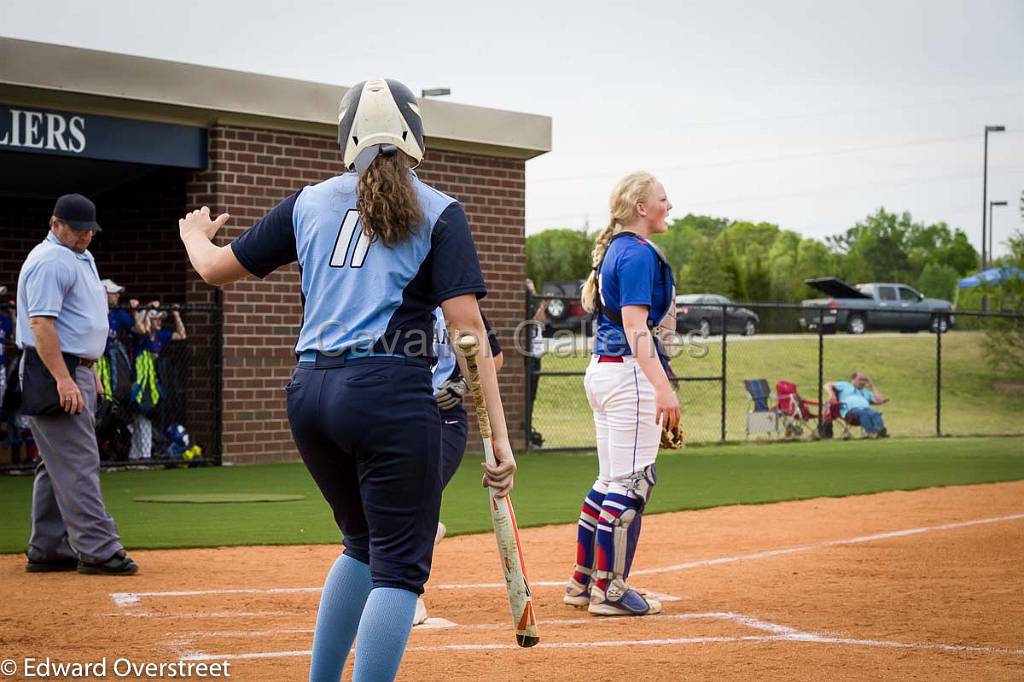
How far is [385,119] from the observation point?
3.91m

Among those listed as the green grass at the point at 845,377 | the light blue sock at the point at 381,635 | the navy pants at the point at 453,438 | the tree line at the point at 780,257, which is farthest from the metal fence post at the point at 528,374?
the tree line at the point at 780,257

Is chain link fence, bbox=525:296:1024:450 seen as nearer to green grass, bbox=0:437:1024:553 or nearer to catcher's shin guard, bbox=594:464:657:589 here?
green grass, bbox=0:437:1024:553

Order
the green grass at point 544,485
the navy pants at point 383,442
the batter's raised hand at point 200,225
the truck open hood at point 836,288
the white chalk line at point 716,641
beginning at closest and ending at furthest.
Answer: the navy pants at point 383,442, the batter's raised hand at point 200,225, the white chalk line at point 716,641, the green grass at point 544,485, the truck open hood at point 836,288

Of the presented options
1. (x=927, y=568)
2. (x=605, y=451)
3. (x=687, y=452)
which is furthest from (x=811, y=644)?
(x=687, y=452)

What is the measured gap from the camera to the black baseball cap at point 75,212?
773 centimetres

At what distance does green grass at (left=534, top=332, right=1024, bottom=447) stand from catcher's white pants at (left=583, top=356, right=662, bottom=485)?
20860 millimetres

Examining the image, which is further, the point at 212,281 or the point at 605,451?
the point at 605,451

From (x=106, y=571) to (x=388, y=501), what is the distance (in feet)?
15.7

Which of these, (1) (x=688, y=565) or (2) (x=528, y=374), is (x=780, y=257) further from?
(1) (x=688, y=565)

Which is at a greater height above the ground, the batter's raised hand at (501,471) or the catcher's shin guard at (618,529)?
the batter's raised hand at (501,471)

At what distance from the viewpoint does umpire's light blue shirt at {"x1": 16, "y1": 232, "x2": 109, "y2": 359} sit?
25.0 feet

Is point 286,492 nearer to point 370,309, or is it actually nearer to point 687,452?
point 687,452

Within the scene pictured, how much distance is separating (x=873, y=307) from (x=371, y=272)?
4587cm

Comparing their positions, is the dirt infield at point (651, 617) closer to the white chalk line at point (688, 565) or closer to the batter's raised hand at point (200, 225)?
the white chalk line at point (688, 565)
